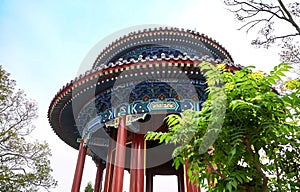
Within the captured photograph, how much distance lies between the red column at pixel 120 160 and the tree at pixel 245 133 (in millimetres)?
3894

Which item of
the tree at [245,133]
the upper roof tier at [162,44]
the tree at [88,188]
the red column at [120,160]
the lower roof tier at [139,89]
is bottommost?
the tree at [245,133]

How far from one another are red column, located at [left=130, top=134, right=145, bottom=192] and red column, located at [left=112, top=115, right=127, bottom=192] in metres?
0.63

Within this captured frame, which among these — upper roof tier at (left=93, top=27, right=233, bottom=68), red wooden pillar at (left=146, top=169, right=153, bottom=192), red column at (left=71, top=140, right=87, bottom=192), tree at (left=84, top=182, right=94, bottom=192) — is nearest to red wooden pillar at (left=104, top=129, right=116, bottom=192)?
red column at (left=71, top=140, right=87, bottom=192)

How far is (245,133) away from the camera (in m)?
2.68

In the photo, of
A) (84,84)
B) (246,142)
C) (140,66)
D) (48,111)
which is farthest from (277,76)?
(48,111)

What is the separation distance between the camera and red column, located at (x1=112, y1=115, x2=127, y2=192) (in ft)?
21.4

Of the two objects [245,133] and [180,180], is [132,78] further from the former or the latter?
[180,180]

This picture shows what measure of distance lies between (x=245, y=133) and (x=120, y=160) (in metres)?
4.62

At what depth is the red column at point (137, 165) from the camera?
23.6 ft

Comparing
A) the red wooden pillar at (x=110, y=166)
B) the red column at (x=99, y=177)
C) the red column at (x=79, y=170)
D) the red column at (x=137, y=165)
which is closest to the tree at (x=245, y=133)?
the red column at (x=137, y=165)

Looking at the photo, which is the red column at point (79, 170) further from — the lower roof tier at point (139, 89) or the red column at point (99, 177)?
the red column at point (99, 177)

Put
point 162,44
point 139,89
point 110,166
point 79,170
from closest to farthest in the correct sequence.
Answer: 1. point 139,89
2. point 79,170
3. point 110,166
4. point 162,44

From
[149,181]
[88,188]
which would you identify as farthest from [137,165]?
[88,188]

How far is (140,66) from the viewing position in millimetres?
6840
